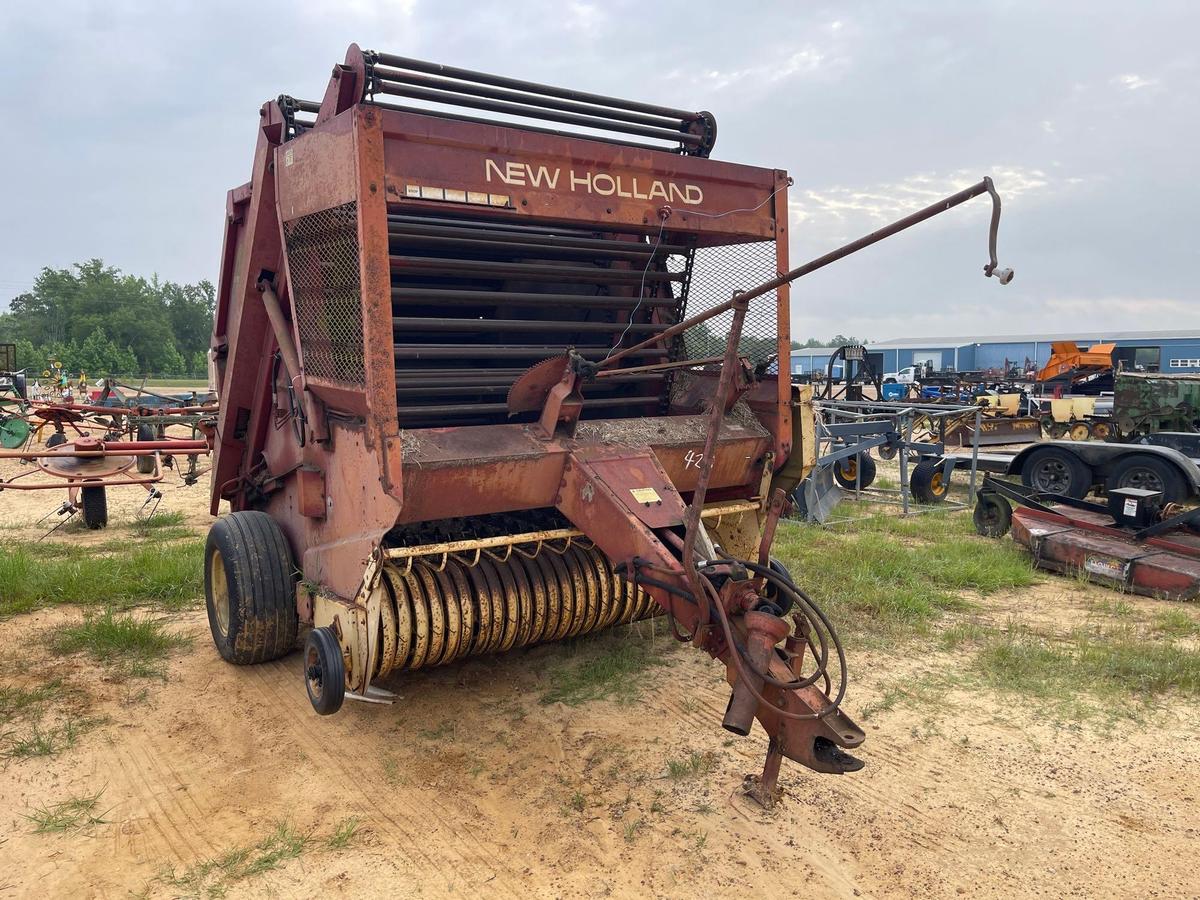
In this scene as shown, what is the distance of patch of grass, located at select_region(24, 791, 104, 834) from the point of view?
10.5 feet

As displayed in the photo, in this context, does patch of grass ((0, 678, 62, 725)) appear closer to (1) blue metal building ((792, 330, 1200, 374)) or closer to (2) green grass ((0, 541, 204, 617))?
(2) green grass ((0, 541, 204, 617))

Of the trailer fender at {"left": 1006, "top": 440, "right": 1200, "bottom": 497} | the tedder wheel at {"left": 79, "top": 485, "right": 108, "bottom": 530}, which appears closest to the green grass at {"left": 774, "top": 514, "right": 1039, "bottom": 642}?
the trailer fender at {"left": 1006, "top": 440, "right": 1200, "bottom": 497}

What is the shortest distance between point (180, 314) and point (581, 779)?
78.5 meters

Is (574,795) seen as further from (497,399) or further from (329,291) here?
(329,291)

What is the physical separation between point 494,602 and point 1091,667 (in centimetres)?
319

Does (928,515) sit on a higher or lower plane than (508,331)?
lower

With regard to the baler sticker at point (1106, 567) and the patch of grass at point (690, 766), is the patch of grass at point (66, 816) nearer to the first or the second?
the patch of grass at point (690, 766)

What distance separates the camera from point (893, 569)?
21.9 feet

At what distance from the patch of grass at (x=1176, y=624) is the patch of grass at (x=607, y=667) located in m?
3.10

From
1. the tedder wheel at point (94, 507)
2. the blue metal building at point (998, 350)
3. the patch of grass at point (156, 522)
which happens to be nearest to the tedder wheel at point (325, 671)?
the patch of grass at point (156, 522)

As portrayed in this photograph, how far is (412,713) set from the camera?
416 centimetres

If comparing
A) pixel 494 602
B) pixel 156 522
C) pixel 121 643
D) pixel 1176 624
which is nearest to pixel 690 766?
pixel 494 602

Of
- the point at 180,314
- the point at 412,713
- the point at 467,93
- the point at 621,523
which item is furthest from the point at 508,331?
the point at 180,314

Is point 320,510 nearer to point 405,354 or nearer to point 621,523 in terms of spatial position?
point 405,354
